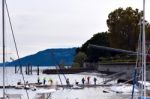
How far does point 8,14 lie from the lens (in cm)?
3850

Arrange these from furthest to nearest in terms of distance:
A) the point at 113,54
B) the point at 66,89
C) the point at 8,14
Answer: the point at 113,54 < the point at 66,89 < the point at 8,14

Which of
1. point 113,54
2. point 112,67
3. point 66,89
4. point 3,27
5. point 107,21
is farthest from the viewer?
point 113,54

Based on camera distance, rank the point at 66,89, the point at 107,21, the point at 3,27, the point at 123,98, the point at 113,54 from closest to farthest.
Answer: the point at 3,27
the point at 123,98
the point at 66,89
the point at 107,21
the point at 113,54

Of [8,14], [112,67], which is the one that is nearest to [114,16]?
[112,67]

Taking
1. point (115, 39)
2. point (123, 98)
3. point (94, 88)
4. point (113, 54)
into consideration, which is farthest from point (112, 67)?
point (123, 98)

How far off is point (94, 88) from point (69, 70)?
108057mm

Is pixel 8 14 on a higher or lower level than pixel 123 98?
higher

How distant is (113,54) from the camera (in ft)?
627

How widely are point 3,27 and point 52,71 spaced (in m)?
166

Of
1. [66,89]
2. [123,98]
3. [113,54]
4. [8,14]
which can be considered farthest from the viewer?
[113,54]

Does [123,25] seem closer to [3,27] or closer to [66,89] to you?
[66,89]

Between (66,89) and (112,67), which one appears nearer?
(66,89)

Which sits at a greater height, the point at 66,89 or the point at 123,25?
the point at 123,25

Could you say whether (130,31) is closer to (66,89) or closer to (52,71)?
(52,71)
